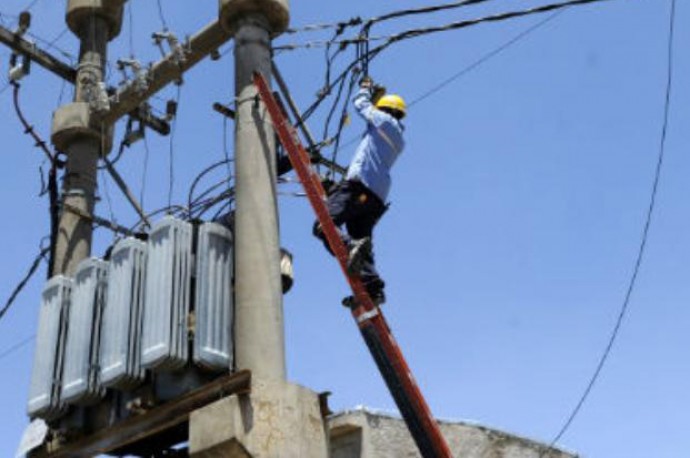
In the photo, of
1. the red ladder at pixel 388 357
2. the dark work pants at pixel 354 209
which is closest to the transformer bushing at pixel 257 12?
the dark work pants at pixel 354 209

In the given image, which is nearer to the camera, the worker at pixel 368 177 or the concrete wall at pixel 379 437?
the concrete wall at pixel 379 437

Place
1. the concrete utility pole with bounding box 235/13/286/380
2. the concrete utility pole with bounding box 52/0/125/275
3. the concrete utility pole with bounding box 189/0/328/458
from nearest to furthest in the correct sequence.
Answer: the concrete utility pole with bounding box 189/0/328/458
the concrete utility pole with bounding box 235/13/286/380
the concrete utility pole with bounding box 52/0/125/275

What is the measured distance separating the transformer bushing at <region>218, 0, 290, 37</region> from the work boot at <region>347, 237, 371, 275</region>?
2.29m

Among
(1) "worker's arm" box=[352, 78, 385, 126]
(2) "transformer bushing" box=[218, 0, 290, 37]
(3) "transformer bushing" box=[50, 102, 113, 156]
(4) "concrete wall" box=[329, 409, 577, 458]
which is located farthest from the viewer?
(3) "transformer bushing" box=[50, 102, 113, 156]

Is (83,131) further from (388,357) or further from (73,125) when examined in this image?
(388,357)

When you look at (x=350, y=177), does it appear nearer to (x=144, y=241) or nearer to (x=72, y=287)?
(x=144, y=241)

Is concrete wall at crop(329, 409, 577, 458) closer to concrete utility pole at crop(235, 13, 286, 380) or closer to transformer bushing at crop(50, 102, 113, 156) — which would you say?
concrete utility pole at crop(235, 13, 286, 380)

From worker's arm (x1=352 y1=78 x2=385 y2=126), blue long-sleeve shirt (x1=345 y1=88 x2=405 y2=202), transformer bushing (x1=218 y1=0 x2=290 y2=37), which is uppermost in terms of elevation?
transformer bushing (x1=218 y1=0 x2=290 y2=37)

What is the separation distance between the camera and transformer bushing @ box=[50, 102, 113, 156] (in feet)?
34.8

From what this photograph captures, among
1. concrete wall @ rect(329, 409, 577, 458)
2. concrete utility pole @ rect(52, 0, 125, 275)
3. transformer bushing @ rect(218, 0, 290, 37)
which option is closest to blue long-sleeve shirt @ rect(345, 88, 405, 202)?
transformer bushing @ rect(218, 0, 290, 37)

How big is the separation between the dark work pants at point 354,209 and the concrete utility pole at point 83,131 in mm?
2882

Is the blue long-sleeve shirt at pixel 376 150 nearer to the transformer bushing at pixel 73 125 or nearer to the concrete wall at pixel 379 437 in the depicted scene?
the concrete wall at pixel 379 437

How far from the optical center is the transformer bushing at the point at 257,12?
8.75 meters

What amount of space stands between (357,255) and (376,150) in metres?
1.27
